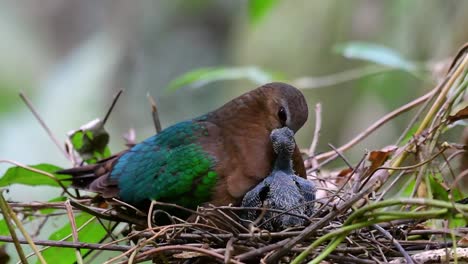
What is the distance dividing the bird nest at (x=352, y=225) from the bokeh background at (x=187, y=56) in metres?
1.00

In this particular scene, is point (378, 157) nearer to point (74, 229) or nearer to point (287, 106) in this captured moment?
point (287, 106)

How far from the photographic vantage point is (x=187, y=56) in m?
8.77

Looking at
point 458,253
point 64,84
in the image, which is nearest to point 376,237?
point 458,253

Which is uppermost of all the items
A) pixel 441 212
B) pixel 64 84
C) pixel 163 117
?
pixel 441 212

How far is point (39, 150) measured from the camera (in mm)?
6223

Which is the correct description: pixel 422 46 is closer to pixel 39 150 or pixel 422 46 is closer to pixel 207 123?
pixel 39 150

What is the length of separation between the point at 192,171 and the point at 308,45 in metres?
4.00

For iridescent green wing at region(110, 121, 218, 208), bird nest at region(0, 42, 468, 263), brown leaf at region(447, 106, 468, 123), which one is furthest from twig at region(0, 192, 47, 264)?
brown leaf at region(447, 106, 468, 123)

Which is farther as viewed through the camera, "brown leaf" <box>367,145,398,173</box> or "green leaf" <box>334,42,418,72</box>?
"green leaf" <box>334,42,418,72</box>

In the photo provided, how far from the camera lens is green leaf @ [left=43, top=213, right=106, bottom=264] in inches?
103

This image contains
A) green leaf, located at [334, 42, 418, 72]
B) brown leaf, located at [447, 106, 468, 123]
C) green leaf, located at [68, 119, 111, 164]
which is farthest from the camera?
green leaf, located at [334, 42, 418, 72]

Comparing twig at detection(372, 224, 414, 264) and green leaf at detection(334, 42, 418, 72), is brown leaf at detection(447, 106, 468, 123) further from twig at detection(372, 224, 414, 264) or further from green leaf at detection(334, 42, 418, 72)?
green leaf at detection(334, 42, 418, 72)

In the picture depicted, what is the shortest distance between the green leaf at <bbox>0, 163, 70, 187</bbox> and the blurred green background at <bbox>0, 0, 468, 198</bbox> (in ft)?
3.81

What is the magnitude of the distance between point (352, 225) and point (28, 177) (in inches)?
54.0
